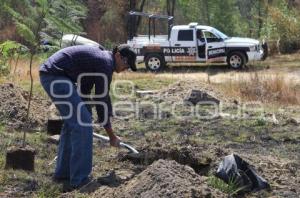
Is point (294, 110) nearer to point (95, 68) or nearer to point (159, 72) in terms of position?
point (95, 68)

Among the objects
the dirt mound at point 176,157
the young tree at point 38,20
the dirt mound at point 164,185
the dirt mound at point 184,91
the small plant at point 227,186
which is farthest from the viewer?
the dirt mound at point 184,91

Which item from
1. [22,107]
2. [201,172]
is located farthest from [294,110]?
[201,172]

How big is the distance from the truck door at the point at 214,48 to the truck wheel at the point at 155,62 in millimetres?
2040

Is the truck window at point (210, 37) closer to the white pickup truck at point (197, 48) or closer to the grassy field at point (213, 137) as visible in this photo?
the white pickup truck at point (197, 48)

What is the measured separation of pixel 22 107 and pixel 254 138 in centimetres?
402

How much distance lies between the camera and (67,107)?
6.03m

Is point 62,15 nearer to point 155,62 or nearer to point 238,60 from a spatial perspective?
Answer: point 238,60

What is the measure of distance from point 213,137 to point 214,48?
15.8m

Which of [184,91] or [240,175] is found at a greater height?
[184,91]

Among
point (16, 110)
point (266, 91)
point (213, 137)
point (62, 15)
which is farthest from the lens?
point (266, 91)

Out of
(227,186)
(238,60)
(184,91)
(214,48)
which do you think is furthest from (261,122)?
(214,48)

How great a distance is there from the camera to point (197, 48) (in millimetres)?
25016

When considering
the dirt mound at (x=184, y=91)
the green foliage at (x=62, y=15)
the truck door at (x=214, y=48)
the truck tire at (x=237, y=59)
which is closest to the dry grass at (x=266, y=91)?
the dirt mound at (x=184, y=91)

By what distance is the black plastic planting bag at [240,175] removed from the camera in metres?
6.06
